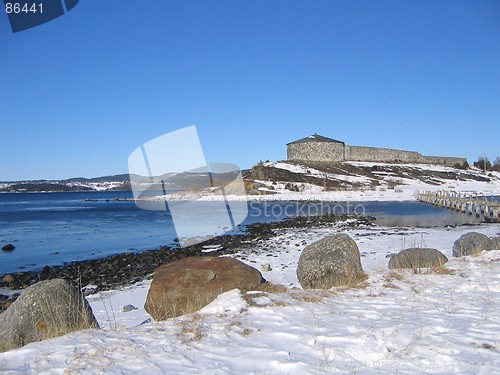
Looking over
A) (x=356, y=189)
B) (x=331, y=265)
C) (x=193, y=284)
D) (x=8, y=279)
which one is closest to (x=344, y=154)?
(x=356, y=189)

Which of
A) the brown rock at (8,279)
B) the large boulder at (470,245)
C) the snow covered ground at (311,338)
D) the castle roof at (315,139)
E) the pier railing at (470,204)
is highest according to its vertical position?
the castle roof at (315,139)

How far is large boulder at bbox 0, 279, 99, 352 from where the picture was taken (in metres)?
5.59

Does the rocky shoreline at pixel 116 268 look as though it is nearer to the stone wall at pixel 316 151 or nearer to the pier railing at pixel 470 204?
the pier railing at pixel 470 204

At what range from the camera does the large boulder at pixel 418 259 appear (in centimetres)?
997

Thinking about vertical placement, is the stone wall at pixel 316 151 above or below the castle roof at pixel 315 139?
below

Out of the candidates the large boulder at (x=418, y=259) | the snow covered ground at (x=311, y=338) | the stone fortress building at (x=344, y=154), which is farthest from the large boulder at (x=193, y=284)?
the stone fortress building at (x=344, y=154)

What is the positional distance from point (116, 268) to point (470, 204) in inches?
1346

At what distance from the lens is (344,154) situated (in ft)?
324

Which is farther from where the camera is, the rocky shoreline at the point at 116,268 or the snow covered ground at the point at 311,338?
the rocky shoreline at the point at 116,268

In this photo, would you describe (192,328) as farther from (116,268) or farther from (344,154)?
(344,154)

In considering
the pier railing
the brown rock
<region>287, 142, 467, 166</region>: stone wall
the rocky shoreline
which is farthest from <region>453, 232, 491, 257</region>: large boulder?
<region>287, 142, 467, 166</region>: stone wall

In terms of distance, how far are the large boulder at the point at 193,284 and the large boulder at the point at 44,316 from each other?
1369 millimetres

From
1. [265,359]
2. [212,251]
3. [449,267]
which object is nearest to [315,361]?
[265,359]

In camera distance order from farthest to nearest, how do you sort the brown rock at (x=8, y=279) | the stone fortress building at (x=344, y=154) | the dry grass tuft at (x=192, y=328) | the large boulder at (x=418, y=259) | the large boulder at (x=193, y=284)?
the stone fortress building at (x=344, y=154) → the brown rock at (x=8, y=279) → the large boulder at (x=418, y=259) → the large boulder at (x=193, y=284) → the dry grass tuft at (x=192, y=328)
